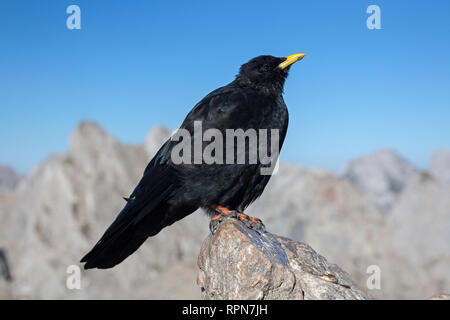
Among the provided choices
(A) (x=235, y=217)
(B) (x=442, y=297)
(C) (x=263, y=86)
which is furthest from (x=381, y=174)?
(A) (x=235, y=217)

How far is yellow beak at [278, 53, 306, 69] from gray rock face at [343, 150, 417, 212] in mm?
44552

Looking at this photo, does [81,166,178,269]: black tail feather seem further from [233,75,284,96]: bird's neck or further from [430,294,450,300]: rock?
[430,294,450,300]: rock

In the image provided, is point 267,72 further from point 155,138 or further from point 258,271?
point 155,138

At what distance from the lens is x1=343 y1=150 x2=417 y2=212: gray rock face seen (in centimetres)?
5175

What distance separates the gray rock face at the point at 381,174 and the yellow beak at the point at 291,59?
1754 inches

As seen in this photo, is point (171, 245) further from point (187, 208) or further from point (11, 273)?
point (187, 208)

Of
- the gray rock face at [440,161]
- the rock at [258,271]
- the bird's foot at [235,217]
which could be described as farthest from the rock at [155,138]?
the gray rock face at [440,161]

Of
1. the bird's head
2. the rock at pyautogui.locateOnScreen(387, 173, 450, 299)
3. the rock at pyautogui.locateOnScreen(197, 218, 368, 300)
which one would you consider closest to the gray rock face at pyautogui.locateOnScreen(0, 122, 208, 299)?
the rock at pyautogui.locateOnScreen(387, 173, 450, 299)

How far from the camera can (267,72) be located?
6188mm

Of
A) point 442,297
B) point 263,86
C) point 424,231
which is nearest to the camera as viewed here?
point 442,297

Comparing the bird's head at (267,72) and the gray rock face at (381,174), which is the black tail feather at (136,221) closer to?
the bird's head at (267,72)

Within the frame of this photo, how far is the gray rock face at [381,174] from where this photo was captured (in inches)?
2037

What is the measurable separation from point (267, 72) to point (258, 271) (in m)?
2.94
